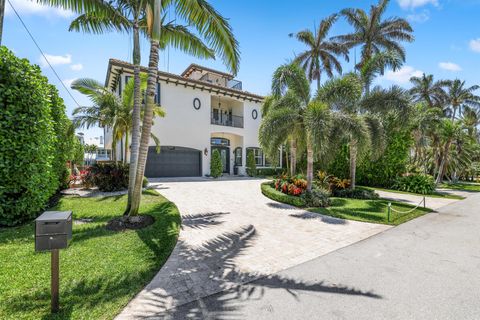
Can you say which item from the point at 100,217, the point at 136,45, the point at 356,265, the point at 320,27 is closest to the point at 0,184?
the point at 100,217

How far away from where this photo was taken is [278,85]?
32.8 feet

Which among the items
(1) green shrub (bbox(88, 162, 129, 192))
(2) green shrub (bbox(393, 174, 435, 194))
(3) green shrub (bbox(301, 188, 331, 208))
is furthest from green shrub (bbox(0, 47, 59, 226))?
(2) green shrub (bbox(393, 174, 435, 194))

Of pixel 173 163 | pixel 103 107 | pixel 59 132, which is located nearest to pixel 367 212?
pixel 59 132

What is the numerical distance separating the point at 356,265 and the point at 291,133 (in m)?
6.42

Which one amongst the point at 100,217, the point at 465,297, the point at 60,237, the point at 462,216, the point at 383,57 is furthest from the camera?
the point at 383,57

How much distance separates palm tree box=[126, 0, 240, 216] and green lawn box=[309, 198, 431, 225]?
6.33m

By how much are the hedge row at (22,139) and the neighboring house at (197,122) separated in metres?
11.0

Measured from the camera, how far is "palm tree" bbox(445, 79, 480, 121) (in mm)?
27000

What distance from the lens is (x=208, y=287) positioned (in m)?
3.52

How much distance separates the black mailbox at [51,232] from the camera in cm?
266

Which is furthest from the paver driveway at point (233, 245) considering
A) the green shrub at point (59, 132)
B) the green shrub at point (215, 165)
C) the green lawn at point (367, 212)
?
the green shrub at point (215, 165)

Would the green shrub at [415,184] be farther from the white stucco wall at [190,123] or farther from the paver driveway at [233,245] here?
the white stucco wall at [190,123]

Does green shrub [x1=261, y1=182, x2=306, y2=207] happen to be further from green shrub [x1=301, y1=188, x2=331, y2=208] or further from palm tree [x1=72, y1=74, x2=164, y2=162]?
palm tree [x1=72, y1=74, x2=164, y2=162]

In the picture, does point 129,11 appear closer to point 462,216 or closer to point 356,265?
point 356,265
